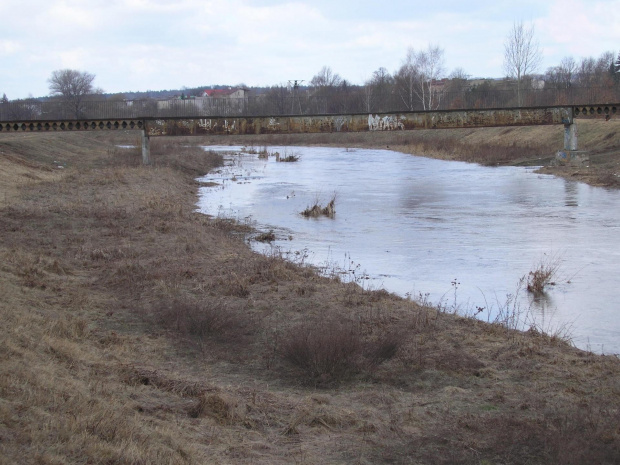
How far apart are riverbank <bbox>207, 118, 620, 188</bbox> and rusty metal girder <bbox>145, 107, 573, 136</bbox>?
4.77m

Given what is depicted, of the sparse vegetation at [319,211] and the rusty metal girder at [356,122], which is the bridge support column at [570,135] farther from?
the sparse vegetation at [319,211]

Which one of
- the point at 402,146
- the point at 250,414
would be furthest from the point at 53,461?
the point at 402,146

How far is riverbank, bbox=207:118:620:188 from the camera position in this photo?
130 ft

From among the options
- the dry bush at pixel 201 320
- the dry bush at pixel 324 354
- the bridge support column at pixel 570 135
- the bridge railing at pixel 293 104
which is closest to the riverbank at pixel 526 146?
the bridge support column at pixel 570 135

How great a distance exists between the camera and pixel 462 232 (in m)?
22.0

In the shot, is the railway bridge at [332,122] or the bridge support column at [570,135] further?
the bridge support column at [570,135]

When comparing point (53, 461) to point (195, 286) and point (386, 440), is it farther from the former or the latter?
point (195, 286)

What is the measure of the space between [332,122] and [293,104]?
71.6m

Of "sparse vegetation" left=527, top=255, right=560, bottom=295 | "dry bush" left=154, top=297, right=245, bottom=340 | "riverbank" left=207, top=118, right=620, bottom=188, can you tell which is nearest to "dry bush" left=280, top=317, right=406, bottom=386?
"dry bush" left=154, top=297, right=245, bottom=340

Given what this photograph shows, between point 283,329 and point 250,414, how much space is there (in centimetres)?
338

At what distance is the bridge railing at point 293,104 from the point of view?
74062 millimetres

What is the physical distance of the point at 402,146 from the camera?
76250 mm

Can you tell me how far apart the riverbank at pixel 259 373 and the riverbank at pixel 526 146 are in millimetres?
25700

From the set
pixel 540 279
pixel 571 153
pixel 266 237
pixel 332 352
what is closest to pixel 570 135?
pixel 571 153
